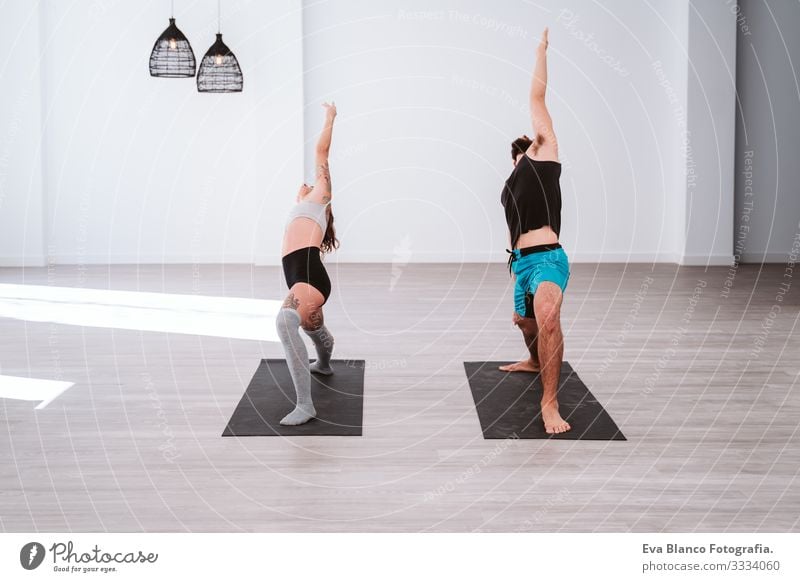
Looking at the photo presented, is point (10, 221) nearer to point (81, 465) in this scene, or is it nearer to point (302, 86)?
point (302, 86)

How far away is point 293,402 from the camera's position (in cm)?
530

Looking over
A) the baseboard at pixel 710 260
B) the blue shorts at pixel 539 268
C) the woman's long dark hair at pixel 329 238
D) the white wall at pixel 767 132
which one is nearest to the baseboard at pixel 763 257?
the white wall at pixel 767 132

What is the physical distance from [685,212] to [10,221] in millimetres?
6887

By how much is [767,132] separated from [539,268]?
6897mm

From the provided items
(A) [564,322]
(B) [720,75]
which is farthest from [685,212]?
(A) [564,322]

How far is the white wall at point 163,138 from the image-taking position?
10.9 meters

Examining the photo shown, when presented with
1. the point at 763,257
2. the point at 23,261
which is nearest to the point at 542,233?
the point at 763,257

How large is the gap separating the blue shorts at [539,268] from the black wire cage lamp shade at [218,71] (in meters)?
5.25

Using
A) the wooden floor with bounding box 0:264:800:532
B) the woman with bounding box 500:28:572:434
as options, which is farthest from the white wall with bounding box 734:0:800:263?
the woman with bounding box 500:28:572:434

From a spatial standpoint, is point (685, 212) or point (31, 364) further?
point (685, 212)

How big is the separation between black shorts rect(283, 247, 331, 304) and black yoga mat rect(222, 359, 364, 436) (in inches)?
21.9

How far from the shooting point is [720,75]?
34.9 feet

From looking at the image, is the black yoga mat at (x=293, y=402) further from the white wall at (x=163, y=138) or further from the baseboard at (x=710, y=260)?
the baseboard at (x=710, y=260)

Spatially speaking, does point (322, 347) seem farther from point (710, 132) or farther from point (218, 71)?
point (710, 132)
